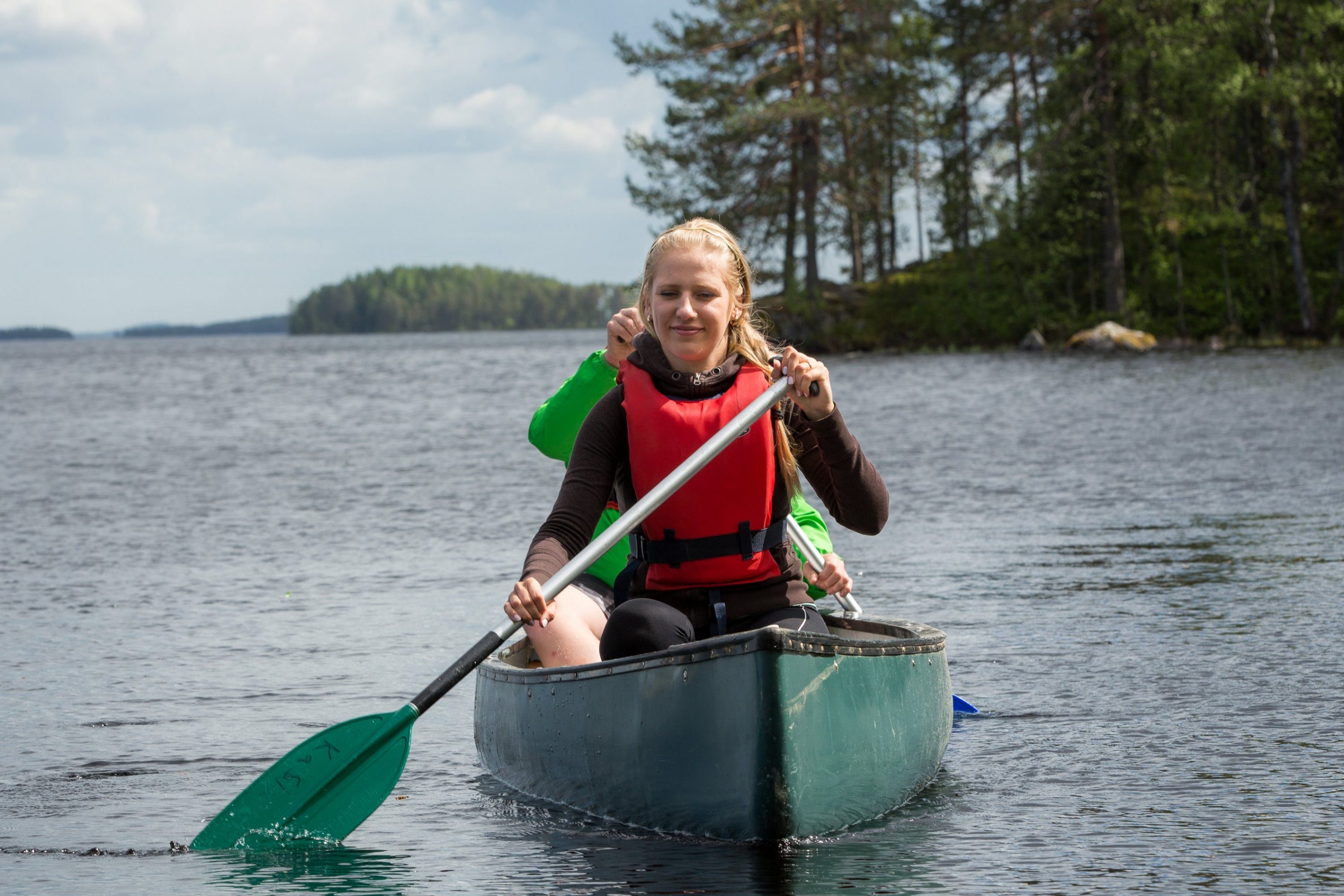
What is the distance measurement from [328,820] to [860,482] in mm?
1617

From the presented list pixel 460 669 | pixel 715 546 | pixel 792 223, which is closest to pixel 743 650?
pixel 715 546

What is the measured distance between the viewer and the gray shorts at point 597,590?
4402 mm

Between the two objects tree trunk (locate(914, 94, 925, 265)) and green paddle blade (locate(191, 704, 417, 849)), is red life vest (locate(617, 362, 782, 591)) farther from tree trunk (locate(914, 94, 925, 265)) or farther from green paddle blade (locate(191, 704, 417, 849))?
tree trunk (locate(914, 94, 925, 265))

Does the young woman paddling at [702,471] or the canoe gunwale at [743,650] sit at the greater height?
the young woman paddling at [702,471]

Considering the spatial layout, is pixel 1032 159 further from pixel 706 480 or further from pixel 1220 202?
pixel 706 480

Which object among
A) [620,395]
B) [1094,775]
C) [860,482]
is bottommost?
[1094,775]

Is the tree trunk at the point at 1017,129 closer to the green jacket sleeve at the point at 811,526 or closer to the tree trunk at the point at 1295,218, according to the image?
the tree trunk at the point at 1295,218

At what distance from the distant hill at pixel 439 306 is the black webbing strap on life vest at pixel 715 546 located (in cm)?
16559

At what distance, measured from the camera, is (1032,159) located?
32.9 m

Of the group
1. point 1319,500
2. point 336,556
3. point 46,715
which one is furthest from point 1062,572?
point 46,715

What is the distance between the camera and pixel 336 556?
8.81 meters

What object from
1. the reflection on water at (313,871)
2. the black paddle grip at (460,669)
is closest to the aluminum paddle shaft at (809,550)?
the black paddle grip at (460,669)

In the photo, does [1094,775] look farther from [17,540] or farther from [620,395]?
[17,540]

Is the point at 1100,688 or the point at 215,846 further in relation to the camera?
the point at 1100,688
